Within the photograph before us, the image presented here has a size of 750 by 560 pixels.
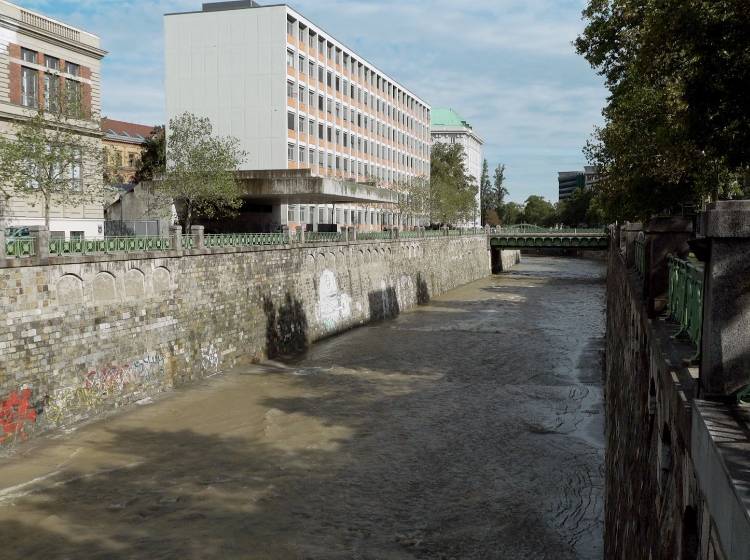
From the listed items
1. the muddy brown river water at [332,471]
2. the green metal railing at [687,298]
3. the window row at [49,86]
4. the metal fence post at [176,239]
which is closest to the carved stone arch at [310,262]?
the muddy brown river water at [332,471]

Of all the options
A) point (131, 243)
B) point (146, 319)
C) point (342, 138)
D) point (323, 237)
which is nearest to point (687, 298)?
point (146, 319)

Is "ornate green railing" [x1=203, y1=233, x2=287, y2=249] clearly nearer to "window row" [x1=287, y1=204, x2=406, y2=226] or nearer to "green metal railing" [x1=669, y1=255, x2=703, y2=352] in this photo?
"window row" [x1=287, y1=204, x2=406, y2=226]

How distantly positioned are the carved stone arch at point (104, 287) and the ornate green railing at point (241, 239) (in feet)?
21.4

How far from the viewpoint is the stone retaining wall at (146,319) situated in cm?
2073

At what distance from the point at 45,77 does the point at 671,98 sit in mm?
29481

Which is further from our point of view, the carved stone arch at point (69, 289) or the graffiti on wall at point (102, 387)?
the carved stone arch at point (69, 289)

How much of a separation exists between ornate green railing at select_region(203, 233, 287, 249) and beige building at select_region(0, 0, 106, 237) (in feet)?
24.8

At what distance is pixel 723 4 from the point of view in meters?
15.7

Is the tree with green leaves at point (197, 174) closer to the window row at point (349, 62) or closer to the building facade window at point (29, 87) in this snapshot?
the building facade window at point (29, 87)

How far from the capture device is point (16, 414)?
787 inches

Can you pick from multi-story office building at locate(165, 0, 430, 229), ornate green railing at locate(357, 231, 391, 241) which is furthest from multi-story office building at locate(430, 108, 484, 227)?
ornate green railing at locate(357, 231, 391, 241)

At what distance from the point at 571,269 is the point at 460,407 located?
7412 cm

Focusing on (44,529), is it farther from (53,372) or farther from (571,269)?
(571,269)

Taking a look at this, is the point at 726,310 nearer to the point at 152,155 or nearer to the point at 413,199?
the point at 152,155
